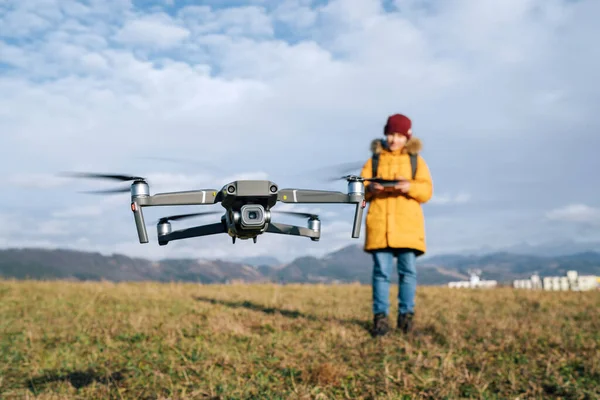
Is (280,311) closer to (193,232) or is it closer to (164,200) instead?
(193,232)

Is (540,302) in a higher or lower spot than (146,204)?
lower

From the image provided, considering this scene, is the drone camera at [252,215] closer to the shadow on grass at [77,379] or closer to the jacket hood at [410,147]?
the shadow on grass at [77,379]

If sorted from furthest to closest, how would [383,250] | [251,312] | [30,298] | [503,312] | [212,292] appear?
[212,292] < [30,298] < [503,312] < [251,312] < [383,250]

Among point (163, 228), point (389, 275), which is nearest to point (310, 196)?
point (163, 228)

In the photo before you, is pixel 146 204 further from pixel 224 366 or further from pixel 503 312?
pixel 503 312

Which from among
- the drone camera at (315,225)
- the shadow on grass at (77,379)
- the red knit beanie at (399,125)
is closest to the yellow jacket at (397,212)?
the red knit beanie at (399,125)

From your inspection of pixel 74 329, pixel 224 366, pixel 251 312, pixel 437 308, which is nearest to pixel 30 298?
pixel 74 329

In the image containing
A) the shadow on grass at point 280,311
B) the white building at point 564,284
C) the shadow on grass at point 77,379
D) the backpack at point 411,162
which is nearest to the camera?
the shadow on grass at point 77,379
